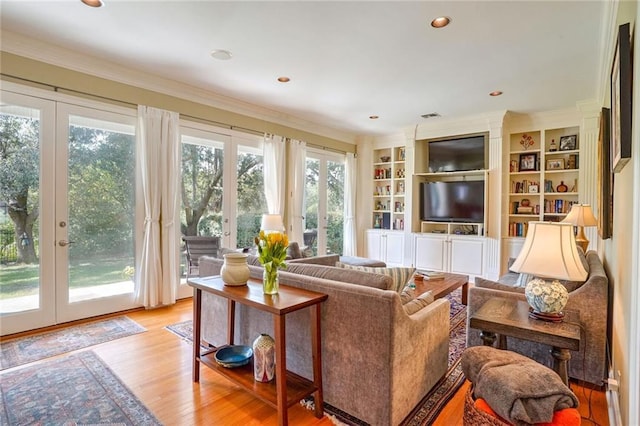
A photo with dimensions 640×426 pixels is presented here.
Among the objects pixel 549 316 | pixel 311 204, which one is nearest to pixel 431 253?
pixel 311 204

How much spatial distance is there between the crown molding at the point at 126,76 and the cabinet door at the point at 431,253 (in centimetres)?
321

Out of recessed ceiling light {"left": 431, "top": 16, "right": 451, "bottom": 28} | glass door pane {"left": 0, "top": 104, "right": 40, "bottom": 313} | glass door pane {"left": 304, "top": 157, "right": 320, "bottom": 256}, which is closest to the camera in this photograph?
recessed ceiling light {"left": 431, "top": 16, "right": 451, "bottom": 28}

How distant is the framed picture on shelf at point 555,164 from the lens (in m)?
5.25

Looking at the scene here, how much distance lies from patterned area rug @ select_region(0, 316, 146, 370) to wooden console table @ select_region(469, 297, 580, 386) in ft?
A: 10.2

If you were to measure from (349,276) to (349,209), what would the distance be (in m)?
4.90

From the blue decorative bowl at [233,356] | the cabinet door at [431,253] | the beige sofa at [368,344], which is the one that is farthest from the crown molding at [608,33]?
the cabinet door at [431,253]

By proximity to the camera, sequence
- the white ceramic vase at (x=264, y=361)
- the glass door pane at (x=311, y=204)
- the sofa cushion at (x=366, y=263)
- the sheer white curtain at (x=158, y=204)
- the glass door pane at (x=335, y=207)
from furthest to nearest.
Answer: the glass door pane at (x=335, y=207)
the glass door pane at (x=311, y=204)
the sofa cushion at (x=366, y=263)
the sheer white curtain at (x=158, y=204)
the white ceramic vase at (x=264, y=361)

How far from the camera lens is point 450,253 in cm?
596

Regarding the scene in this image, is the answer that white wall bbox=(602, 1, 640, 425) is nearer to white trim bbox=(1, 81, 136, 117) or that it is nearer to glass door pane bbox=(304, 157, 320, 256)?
white trim bbox=(1, 81, 136, 117)

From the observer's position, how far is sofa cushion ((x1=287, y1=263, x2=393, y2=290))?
1965 mm

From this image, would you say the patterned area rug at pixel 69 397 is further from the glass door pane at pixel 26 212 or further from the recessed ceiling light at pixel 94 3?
the recessed ceiling light at pixel 94 3

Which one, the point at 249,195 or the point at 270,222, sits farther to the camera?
the point at 249,195

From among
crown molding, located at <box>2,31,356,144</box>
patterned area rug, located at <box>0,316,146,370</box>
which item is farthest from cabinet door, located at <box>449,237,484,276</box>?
patterned area rug, located at <box>0,316,146,370</box>

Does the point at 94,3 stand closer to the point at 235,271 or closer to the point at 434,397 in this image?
the point at 235,271
